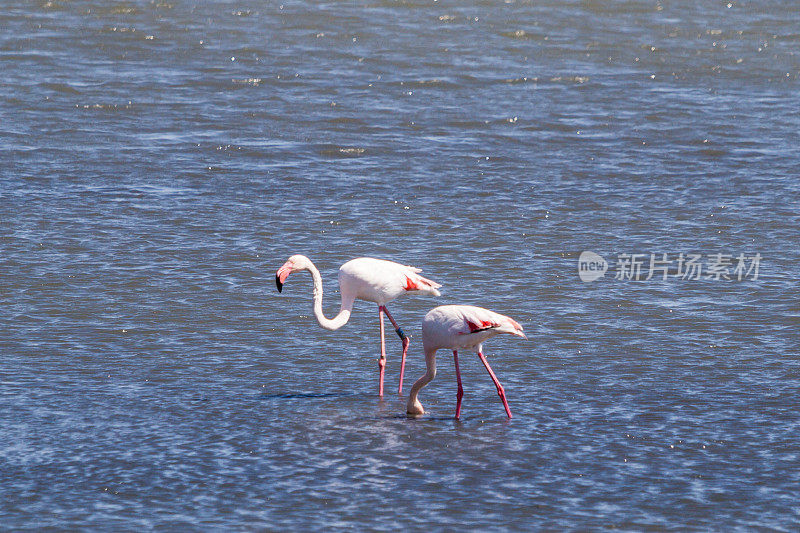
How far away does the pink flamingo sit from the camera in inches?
439

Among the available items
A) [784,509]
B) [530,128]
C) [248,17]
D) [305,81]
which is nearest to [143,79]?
[305,81]

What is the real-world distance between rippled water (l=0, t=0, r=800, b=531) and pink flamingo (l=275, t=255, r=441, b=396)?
1.41 feet

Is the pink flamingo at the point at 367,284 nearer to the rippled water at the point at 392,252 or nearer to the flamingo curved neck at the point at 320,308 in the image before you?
the flamingo curved neck at the point at 320,308

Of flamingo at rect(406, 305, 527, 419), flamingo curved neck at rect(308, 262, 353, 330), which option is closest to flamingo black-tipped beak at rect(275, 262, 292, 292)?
flamingo curved neck at rect(308, 262, 353, 330)

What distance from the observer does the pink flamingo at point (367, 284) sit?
11148 mm

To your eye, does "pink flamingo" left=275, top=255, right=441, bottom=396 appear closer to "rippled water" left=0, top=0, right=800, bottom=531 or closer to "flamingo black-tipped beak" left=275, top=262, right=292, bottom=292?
"flamingo black-tipped beak" left=275, top=262, right=292, bottom=292

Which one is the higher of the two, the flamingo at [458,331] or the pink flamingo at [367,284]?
the pink flamingo at [367,284]

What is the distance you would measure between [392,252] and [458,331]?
433cm

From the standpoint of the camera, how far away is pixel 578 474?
361 inches

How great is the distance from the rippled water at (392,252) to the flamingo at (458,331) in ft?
0.74

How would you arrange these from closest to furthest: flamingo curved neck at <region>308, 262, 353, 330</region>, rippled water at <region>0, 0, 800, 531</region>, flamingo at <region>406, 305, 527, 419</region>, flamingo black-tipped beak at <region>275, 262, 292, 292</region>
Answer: rippled water at <region>0, 0, 800, 531</region>
flamingo at <region>406, 305, 527, 419</region>
flamingo black-tipped beak at <region>275, 262, 292, 292</region>
flamingo curved neck at <region>308, 262, 353, 330</region>

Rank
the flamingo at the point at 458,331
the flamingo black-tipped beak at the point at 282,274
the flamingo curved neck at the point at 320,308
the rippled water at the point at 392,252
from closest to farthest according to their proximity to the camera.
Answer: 1. the rippled water at the point at 392,252
2. the flamingo at the point at 458,331
3. the flamingo black-tipped beak at the point at 282,274
4. the flamingo curved neck at the point at 320,308

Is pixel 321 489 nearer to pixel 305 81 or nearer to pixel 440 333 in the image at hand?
pixel 440 333

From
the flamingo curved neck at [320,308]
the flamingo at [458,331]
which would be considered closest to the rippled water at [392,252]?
the flamingo at [458,331]
